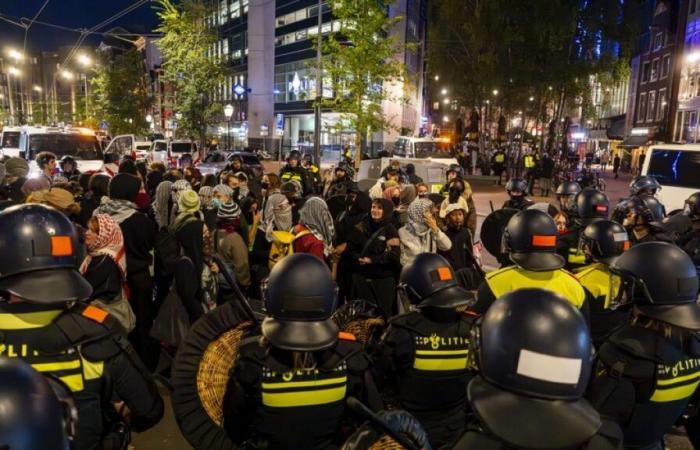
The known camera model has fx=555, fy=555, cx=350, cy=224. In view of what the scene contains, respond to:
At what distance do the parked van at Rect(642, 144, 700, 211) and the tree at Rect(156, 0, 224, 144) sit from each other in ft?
76.5

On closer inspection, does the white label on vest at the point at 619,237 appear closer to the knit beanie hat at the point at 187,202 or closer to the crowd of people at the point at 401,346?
the crowd of people at the point at 401,346

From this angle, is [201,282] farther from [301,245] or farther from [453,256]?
[453,256]

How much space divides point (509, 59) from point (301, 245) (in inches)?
Answer: 1127

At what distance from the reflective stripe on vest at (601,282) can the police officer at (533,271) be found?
49 cm

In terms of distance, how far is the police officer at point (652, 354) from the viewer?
2.52 meters

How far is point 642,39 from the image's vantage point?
2140 inches

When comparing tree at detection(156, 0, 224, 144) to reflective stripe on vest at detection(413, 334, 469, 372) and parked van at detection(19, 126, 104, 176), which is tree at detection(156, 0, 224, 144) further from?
reflective stripe on vest at detection(413, 334, 469, 372)

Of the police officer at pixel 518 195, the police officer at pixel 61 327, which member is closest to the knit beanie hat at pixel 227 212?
the police officer at pixel 61 327

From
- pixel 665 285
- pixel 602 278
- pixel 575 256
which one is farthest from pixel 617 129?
pixel 665 285

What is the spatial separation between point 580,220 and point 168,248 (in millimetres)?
4716

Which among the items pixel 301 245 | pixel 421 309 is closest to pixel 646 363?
pixel 421 309

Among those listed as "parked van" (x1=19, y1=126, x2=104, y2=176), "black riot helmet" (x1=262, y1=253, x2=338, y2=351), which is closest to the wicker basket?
"black riot helmet" (x1=262, y1=253, x2=338, y2=351)

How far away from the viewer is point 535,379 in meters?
1.61

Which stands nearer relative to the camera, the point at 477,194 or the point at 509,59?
the point at 477,194
